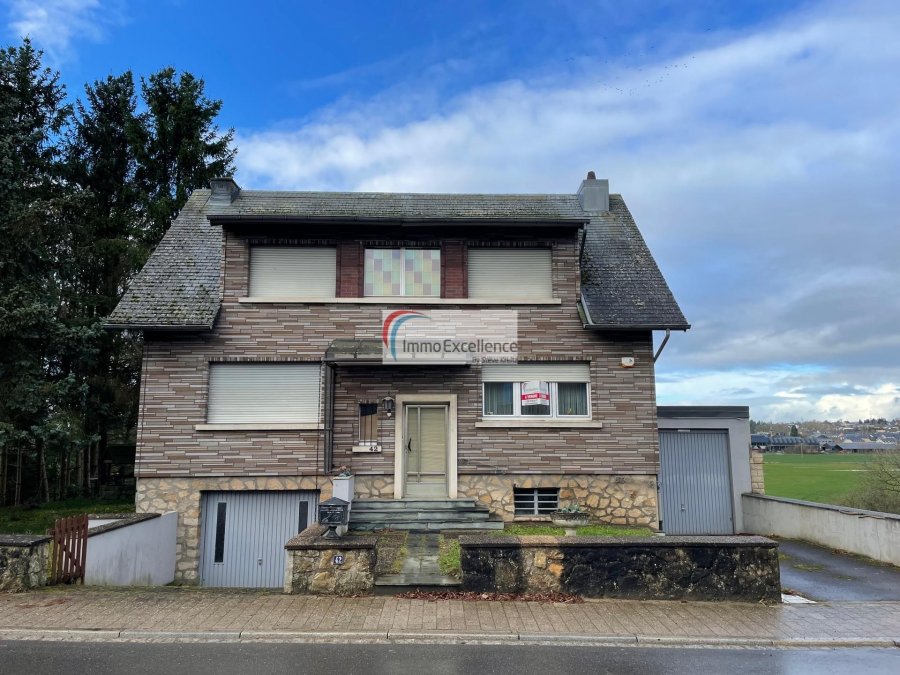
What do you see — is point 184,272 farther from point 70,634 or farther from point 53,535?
point 70,634

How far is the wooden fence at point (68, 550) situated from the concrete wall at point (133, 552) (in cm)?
23

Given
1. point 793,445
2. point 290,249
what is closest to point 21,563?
point 290,249

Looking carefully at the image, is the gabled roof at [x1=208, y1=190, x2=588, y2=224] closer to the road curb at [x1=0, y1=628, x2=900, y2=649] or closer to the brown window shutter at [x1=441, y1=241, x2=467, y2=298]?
the brown window shutter at [x1=441, y1=241, x2=467, y2=298]

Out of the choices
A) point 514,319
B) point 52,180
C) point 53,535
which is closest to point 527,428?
point 514,319

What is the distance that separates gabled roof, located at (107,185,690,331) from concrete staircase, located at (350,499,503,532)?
4.51 metres

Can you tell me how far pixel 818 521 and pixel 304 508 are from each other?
1091 centimetres

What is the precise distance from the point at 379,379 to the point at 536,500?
13.7ft

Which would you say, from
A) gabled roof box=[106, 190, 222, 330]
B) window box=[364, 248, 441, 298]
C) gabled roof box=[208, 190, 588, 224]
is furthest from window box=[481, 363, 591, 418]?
gabled roof box=[106, 190, 222, 330]

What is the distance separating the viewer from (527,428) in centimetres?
1310

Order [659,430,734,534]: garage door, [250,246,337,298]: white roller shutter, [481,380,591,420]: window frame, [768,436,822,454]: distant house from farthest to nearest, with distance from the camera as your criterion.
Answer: [768,436,822,454]: distant house
[659,430,734,534]: garage door
[250,246,337,298]: white roller shutter
[481,380,591,420]: window frame

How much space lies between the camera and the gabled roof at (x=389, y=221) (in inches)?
509

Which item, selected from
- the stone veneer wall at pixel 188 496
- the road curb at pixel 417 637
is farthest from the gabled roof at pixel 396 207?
the road curb at pixel 417 637

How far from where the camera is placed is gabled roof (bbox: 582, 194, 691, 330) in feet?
43.0

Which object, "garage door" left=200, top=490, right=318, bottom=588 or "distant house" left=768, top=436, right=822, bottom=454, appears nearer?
"garage door" left=200, top=490, right=318, bottom=588
